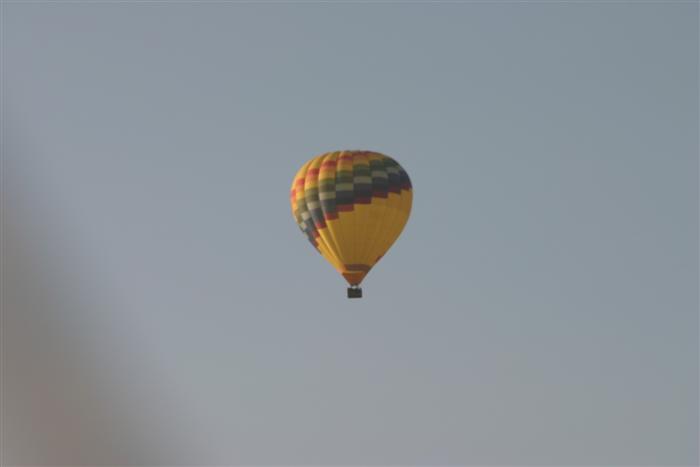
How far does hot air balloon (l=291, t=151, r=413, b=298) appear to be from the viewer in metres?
127

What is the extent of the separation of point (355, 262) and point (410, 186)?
5598 mm

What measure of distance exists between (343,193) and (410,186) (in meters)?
4.68

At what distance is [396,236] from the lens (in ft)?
424

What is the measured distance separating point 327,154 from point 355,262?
20.2 feet

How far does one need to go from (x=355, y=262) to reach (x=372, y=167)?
200 inches

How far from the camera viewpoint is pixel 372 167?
128250mm

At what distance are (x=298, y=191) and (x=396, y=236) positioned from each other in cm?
569

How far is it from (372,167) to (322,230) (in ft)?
13.9

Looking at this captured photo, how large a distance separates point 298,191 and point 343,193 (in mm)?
2819

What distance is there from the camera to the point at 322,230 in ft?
418

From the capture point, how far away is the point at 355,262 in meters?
127

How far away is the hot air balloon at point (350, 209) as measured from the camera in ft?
416

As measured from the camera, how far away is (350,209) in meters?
127

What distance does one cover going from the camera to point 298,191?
12850 centimetres
